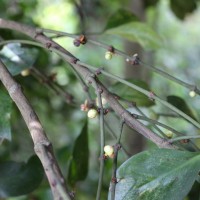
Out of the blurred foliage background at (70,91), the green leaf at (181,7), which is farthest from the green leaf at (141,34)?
the green leaf at (181,7)

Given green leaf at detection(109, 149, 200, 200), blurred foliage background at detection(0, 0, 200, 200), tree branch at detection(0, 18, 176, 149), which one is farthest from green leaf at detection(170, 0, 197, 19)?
green leaf at detection(109, 149, 200, 200)

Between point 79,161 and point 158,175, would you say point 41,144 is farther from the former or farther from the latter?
point 79,161

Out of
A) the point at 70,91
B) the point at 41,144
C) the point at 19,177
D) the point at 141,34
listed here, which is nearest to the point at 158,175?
the point at 41,144

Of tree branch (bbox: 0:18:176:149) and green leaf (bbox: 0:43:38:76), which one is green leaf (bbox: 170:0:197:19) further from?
tree branch (bbox: 0:18:176:149)

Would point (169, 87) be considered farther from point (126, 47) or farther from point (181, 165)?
point (181, 165)

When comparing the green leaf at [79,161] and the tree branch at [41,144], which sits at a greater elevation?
the tree branch at [41,144]

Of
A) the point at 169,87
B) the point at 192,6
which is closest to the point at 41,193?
the point at 192,6

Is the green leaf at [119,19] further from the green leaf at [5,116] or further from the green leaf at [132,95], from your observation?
the green leaf at [5,116]

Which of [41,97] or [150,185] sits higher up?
[41,97]
